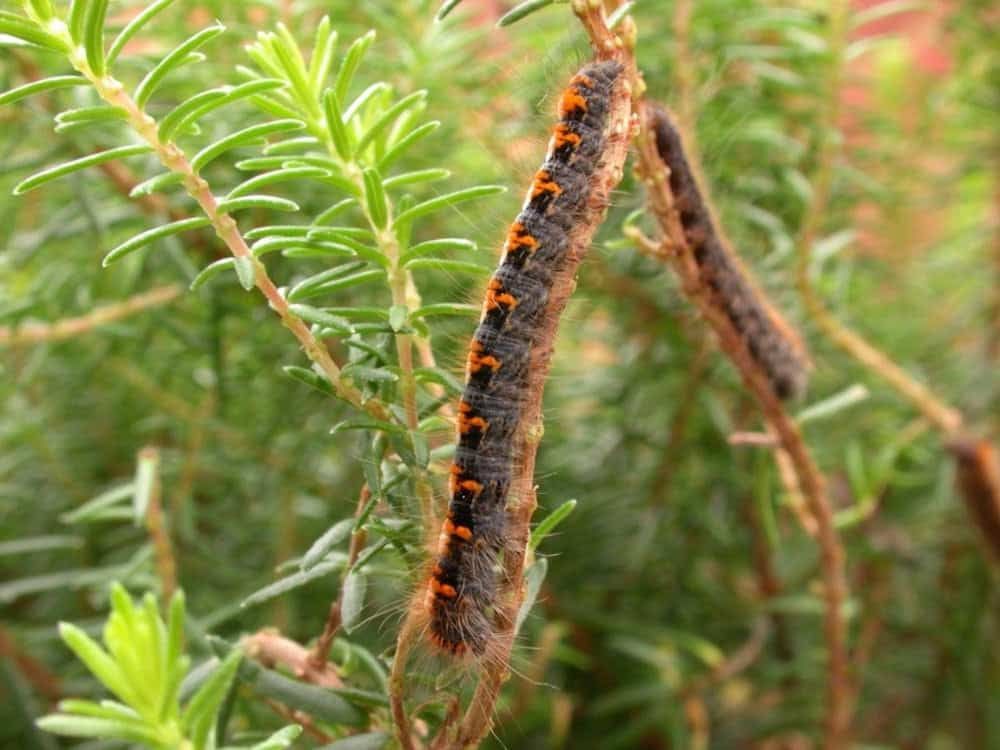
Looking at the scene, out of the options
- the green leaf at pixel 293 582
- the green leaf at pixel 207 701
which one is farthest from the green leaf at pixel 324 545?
the green leaf at pixel 207 701

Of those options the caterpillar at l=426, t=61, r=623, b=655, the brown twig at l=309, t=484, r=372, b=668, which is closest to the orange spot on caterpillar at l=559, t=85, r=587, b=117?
the caterpillar at l=426, t=61, r=623, b=655

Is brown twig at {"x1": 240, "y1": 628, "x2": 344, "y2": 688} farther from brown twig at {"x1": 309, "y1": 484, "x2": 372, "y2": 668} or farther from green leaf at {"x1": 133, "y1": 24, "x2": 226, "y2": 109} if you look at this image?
green leaf at {"x1": 133, "y1": 24, "x2": 226, "y2": 109}

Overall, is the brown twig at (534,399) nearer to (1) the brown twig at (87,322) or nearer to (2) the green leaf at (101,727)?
(2) the green leaf at (101,727)

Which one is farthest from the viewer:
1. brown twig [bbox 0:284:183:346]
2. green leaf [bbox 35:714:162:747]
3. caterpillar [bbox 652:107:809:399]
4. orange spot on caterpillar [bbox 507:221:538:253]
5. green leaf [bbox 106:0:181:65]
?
brown twig [bbox 0:284:183:346]

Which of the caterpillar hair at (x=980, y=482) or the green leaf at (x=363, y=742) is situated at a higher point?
the green leaf at (x=363, y=742)

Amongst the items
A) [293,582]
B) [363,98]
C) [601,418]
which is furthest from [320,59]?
[601,418]

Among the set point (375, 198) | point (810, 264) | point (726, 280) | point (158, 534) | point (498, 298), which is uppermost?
point (375, 198)

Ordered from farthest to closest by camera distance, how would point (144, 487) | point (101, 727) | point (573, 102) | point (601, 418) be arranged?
1. point (601, 418)
2. point (144, 487)
3. point (573, 102)
4. point (101, 727)

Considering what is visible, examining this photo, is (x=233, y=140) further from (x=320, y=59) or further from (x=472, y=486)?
(x=472, y=486)
